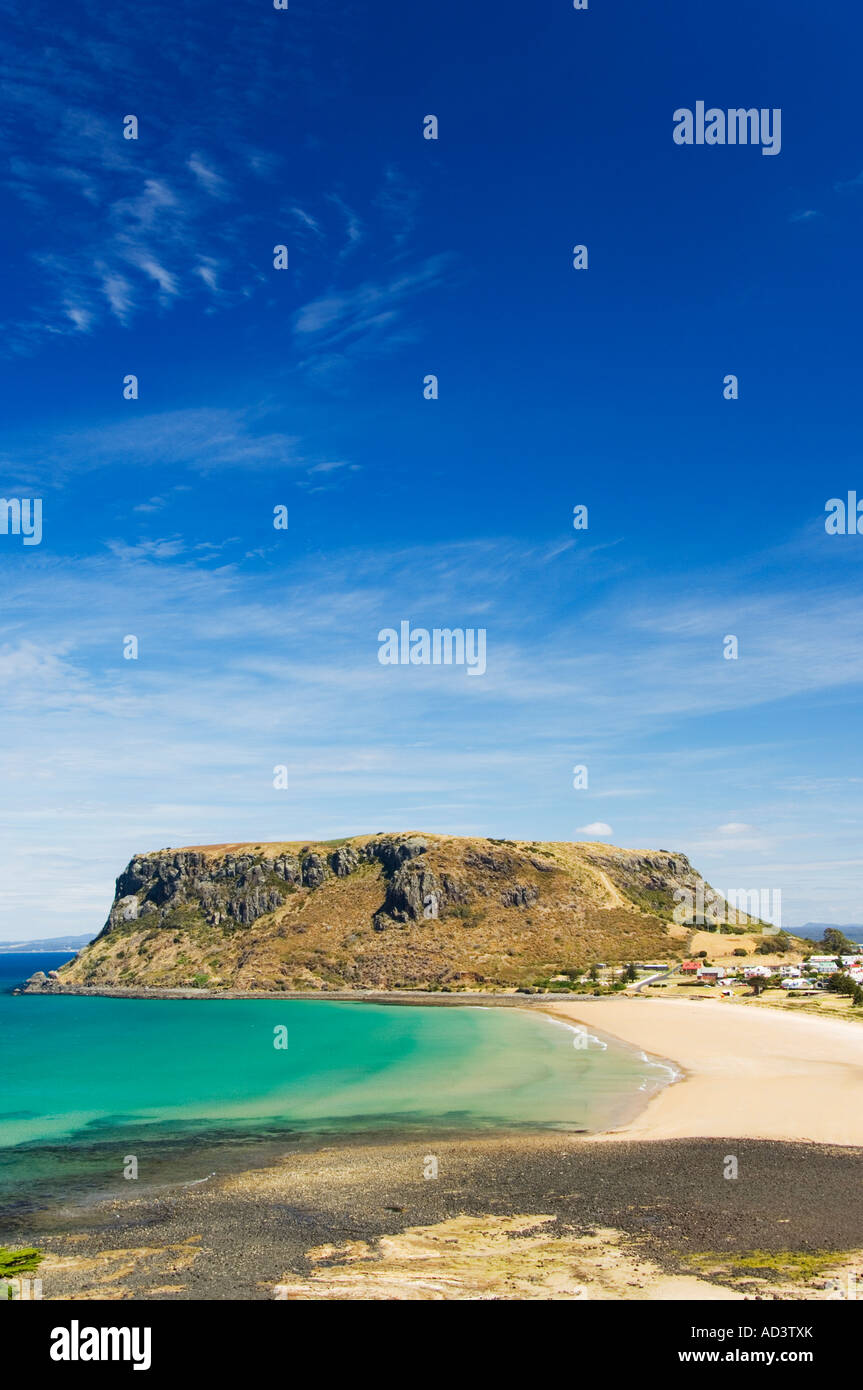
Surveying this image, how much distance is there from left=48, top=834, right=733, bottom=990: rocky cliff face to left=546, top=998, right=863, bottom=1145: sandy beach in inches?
1924

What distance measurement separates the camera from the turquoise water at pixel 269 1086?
36.8 meters

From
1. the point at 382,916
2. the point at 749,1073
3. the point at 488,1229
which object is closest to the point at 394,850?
the point at 382,916

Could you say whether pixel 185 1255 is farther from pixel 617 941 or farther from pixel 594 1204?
pixel 617 941

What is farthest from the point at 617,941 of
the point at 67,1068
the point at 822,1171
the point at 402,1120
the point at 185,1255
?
the point at 185,1255

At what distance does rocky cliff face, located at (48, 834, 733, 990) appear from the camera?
132375 mm

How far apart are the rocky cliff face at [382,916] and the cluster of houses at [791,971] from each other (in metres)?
12.7

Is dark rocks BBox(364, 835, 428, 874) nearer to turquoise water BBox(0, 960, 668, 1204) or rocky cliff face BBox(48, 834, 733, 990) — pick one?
rocky cliff face BBox(48, 834, 733, 990)

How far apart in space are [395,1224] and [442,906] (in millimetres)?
121324

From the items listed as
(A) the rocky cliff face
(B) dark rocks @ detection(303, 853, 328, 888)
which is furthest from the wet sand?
(B) dark rocks @ detection(303, 853, 328, 888)

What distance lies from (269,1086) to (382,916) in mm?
91448

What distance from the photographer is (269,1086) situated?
52531mm

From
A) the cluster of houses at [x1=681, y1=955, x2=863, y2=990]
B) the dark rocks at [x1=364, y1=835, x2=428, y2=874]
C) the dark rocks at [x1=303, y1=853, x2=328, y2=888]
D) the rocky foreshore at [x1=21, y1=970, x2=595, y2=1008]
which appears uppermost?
the dark rocks at [x1=364, y1=835, x2=428, y2=874]
